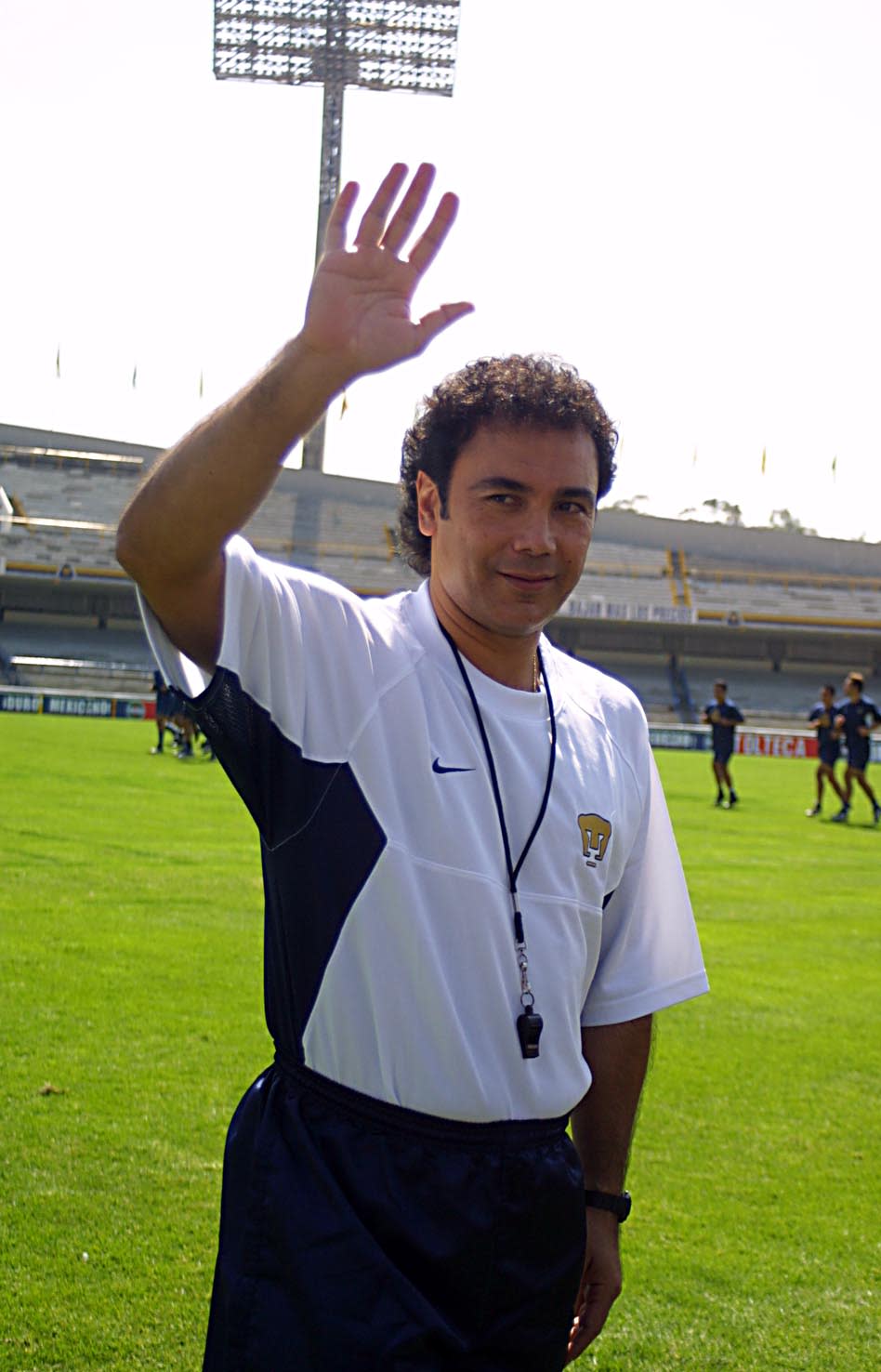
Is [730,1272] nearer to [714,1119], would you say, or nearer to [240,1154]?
[714,1119]

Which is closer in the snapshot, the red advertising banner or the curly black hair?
the curly black hair

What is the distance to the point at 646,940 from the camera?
2.41m

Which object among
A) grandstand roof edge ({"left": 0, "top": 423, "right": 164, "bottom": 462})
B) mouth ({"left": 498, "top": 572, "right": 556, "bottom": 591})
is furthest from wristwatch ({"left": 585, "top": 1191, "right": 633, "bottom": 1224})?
grandstand roof edge ({"left": 0, "top": 423, "right": 164, "bottom": 462})

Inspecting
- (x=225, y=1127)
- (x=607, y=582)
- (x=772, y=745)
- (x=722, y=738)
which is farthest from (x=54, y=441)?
(x=225, y=1127)

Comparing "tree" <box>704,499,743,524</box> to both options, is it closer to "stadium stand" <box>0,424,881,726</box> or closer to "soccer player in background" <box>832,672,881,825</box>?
"stadium stand" <box>0,424,881,726</box>

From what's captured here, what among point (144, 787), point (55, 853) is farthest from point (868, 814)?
point (55, 853)

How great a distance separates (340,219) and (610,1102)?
5.07 ft

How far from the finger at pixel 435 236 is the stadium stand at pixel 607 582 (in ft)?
148

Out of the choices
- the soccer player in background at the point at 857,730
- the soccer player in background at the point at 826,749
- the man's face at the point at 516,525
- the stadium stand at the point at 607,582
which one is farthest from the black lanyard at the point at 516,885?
the stadium stand at the point at 607,582

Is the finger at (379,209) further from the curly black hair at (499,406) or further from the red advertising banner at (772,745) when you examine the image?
the red advertising banner at (772,745)

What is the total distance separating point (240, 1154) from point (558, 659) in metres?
1.05

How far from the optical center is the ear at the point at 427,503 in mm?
2303

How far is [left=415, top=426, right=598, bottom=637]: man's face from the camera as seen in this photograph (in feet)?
7.05

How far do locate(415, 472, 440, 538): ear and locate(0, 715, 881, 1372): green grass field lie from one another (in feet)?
7.53
